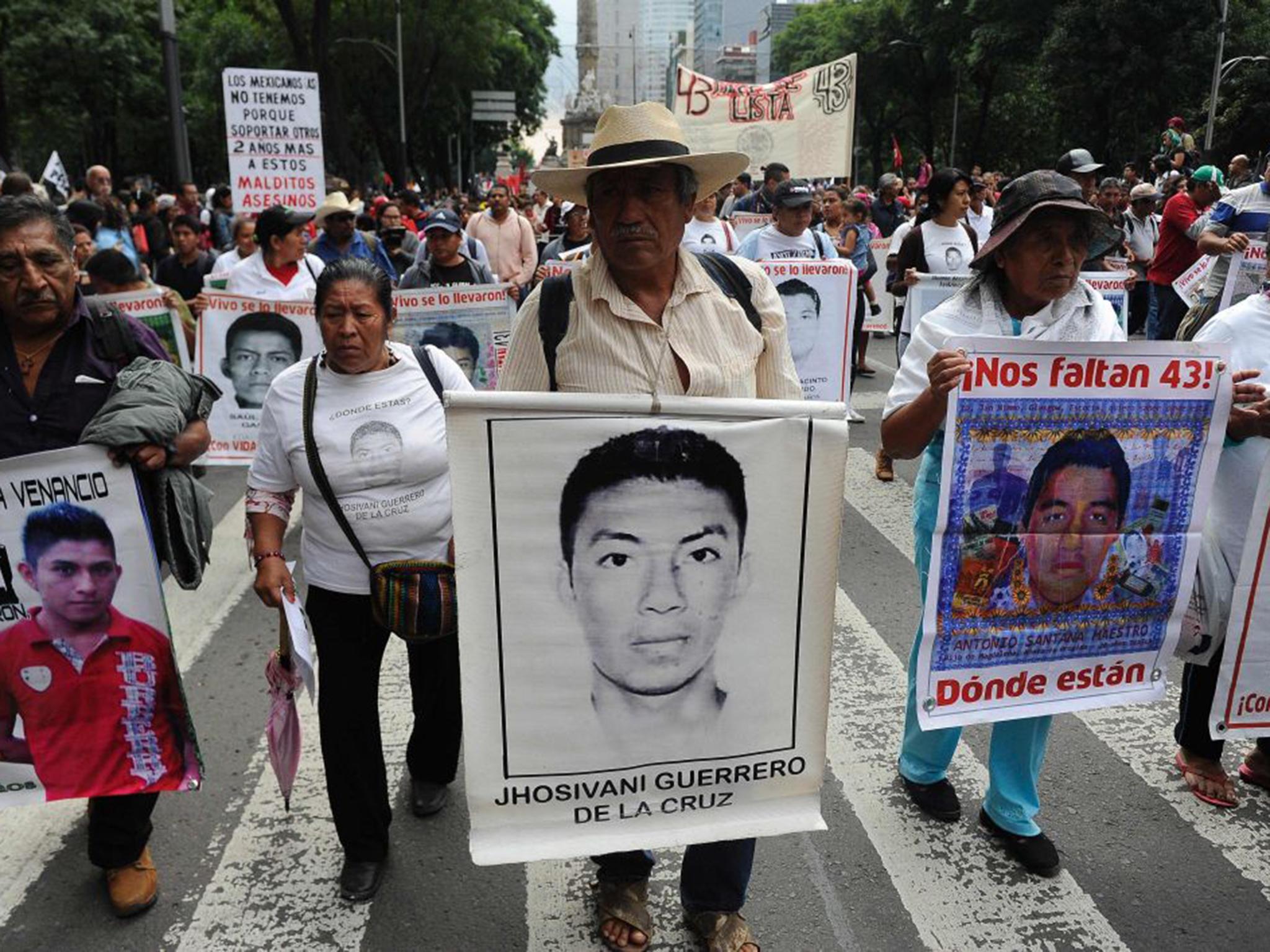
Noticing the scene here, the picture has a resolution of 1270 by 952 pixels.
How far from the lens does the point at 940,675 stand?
3.00m

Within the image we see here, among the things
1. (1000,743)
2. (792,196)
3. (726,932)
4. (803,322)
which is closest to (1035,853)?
(1000,743)

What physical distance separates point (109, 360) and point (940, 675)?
8.15ft

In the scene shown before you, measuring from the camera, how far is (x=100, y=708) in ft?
9.99

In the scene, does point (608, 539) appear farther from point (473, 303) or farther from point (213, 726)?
point (473, 303)

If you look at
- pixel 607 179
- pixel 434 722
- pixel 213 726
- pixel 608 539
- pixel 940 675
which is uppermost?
pixel 607 179

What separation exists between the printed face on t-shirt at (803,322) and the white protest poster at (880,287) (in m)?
2.68

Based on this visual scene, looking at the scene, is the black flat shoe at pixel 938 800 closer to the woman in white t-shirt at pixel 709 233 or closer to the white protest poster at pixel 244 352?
the white protest poster at pixel 244 352

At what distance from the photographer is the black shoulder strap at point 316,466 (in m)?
3.00

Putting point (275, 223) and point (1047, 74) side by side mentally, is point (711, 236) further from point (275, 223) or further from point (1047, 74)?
point (1047, 74)

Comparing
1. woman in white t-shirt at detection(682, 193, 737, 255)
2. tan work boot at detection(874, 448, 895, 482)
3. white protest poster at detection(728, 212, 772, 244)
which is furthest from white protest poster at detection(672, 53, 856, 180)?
tan work boot at detection(874, 448, 895, 482)

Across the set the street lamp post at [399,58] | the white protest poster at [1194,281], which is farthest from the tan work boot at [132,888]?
the street lamp post at [399,58]

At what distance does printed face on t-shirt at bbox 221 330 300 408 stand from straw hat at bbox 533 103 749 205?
413 centimetres

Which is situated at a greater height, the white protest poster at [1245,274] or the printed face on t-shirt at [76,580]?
the white protest poster at [1245,274]

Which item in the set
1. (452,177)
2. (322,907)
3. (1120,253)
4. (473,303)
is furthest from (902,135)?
(322,907)
